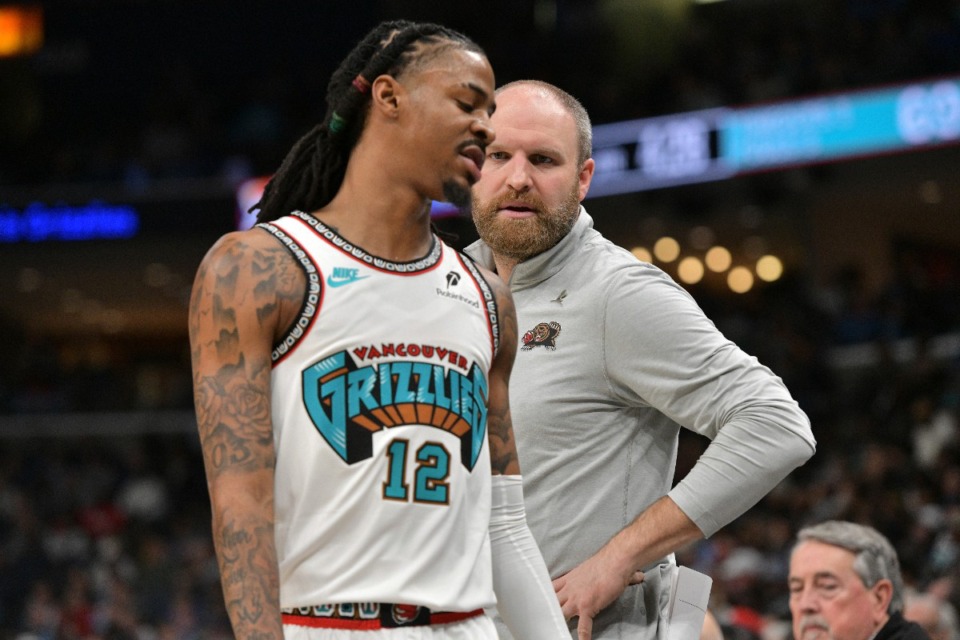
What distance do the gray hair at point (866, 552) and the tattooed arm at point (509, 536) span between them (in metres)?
2.01

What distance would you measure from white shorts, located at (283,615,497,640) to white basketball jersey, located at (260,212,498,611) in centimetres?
4

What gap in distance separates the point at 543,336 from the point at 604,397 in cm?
20

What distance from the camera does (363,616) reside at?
221 centimetres

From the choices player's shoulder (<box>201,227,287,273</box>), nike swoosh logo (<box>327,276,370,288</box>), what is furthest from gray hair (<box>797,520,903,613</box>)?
player's shoulder (<box>201,227,287,273</box>)

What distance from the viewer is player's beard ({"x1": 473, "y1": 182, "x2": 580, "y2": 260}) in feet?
10.6

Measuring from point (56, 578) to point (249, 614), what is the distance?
14.0 m

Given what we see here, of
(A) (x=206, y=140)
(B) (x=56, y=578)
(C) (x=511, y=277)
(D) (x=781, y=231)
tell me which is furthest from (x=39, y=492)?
(C) (x=511, y=277)

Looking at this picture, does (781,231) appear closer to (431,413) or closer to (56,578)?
(56,578)

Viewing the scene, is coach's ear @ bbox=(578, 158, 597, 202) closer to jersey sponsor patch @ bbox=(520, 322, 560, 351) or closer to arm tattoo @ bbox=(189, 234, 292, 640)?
jersey sponsor patch @ bbox=(520, 322, 560, 351)

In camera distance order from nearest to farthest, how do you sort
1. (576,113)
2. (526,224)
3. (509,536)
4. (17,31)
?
(509,536) → (526,224) → (576,113) → (17,31)

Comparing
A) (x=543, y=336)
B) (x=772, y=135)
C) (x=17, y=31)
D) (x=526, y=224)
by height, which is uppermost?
(x=17, y=31)

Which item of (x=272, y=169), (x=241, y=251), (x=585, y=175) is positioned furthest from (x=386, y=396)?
(x=272, y=169)

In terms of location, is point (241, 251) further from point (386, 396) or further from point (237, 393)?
point (386, 396)

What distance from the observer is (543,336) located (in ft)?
10.4
